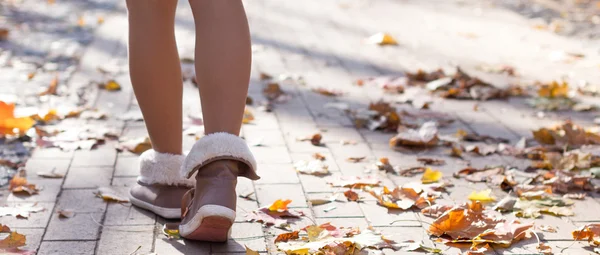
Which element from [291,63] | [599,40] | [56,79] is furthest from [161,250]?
[599,40]

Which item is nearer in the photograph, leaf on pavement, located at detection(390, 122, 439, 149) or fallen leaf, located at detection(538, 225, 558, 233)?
fallen leaf, located at detection(538, 225, 558, 233)

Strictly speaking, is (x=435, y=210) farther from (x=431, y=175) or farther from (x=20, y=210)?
(x=20, y=210)

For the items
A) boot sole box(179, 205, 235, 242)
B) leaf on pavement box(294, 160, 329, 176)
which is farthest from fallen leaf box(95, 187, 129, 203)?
leaf on pavement box(294, 160, 329, 176)

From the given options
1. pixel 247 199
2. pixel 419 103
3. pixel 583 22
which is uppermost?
pixel 247 199

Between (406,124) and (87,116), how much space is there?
1.53 metres

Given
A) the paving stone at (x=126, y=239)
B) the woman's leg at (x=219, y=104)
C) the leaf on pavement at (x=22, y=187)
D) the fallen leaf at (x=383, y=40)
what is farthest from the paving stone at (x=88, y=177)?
the fallen leaf at (x=383, y=40)

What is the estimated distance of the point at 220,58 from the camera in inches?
84.0

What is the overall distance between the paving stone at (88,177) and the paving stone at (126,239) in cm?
46

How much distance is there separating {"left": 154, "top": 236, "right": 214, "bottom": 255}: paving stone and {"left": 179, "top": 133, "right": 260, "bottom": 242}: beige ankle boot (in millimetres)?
41

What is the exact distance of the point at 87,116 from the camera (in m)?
3.80

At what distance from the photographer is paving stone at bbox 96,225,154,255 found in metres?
2.25

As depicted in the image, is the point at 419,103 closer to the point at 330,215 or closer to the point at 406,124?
the point at 406,124

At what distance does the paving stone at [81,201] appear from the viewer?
259 centimetres

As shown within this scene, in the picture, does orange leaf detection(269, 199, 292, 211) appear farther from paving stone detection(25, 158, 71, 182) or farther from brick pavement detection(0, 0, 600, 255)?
paving stone detection(25, 158, 71, 182)
